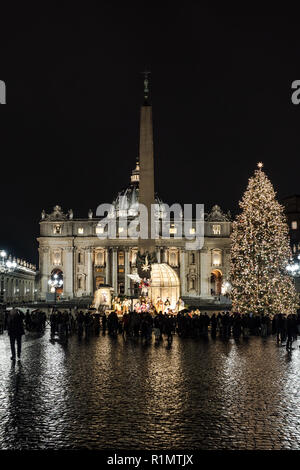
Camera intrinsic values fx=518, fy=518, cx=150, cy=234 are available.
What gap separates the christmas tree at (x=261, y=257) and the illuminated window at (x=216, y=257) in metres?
62.5

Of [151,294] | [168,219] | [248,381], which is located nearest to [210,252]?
[168,219]

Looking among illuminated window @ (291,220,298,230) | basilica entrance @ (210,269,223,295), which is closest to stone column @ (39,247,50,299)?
basilica entrance @ (210,269,223,295)

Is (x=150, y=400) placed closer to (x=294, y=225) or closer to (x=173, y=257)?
(x=294, y=225)

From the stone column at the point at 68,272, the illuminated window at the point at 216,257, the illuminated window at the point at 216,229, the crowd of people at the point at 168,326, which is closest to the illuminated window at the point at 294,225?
the illuminated window at the point at 216,229

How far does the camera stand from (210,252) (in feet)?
294

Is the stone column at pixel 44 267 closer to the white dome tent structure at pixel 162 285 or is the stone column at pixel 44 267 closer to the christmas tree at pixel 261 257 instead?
the white dome tent structure at pixel 162 285

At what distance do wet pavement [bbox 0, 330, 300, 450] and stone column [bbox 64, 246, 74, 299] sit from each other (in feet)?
241

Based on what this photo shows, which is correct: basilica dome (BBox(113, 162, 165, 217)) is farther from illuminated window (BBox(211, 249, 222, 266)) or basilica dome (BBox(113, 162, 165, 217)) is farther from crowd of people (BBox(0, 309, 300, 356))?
crowd of people (BBox(0, 309, 300, 356))

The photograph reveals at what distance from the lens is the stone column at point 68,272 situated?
A: 87625mm

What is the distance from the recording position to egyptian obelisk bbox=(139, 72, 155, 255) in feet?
85.3

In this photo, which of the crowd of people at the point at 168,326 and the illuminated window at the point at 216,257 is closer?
the crowd of people at the point at 168,326
